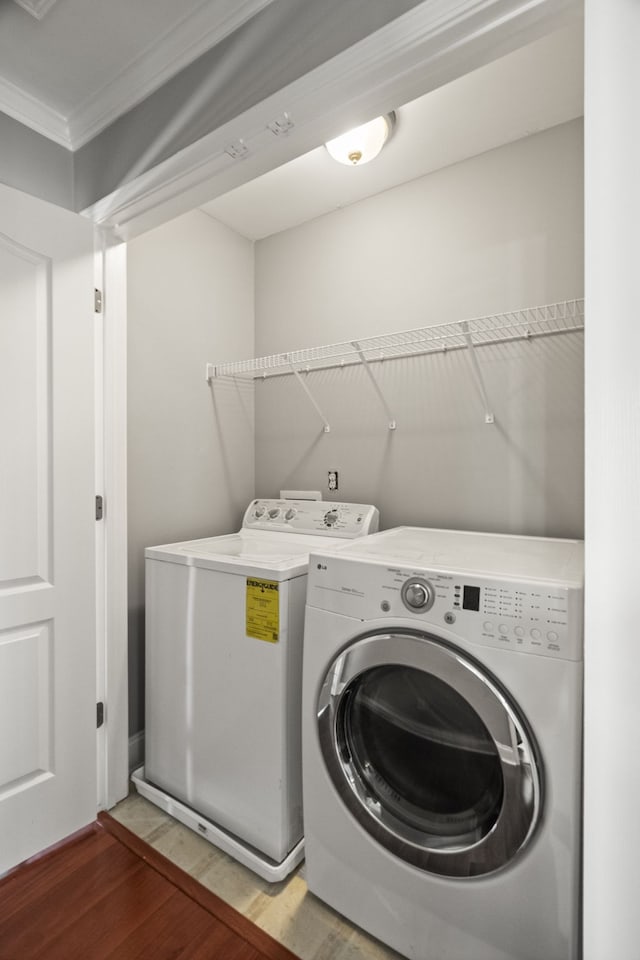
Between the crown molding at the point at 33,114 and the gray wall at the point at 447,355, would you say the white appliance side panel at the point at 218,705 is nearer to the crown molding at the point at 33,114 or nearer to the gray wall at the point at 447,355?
the gray wall at the point at 447,355

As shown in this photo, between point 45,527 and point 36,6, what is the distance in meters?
1.47

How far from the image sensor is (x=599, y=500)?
76 centimetres

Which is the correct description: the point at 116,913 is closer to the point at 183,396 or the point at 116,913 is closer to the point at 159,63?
the point at 183,396

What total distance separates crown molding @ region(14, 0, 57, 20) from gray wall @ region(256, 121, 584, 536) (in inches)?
50.5

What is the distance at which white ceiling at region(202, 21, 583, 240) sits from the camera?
1.51 metres

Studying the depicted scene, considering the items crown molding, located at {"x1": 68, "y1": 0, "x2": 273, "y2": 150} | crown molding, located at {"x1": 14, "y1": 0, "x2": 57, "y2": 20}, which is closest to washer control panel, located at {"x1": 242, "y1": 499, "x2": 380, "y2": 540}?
crown molding, located at {"x1": 68, "y1": 0, "x2": 273, "y2": 150}

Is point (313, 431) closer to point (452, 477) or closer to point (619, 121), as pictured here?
point (452, 477)

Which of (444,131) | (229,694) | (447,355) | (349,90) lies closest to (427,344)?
(447,355)

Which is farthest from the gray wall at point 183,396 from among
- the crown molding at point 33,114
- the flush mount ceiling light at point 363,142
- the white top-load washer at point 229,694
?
the flush mount ceiling light at point 363,142

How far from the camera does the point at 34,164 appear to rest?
1.63 m

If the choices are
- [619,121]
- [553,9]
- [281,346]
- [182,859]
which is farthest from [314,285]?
[182,859]

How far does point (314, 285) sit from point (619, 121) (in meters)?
1.72

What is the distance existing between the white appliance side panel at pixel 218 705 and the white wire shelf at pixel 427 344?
1.02 metres

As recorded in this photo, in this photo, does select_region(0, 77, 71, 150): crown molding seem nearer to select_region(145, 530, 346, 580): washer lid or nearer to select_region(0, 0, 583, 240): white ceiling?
select_region(0, 0, 583, 240): white ceiling
